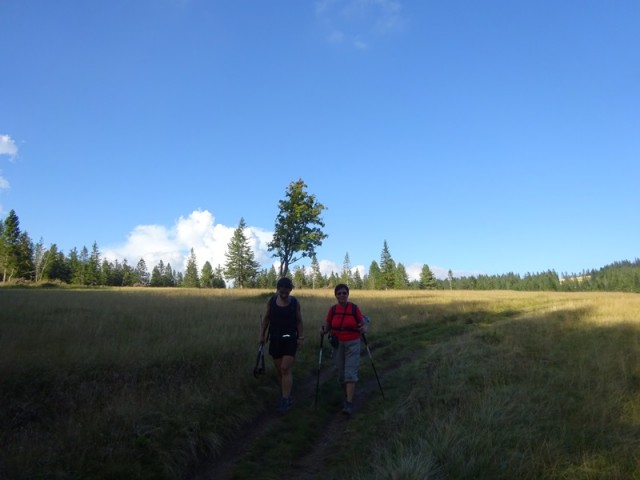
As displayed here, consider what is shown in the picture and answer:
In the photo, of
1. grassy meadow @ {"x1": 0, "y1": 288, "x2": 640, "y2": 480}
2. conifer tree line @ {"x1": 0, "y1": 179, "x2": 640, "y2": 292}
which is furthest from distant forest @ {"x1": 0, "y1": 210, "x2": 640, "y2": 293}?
grassy meadow @ {"x1": 0, "y1": 288, "x2": 640, "y2": 480}

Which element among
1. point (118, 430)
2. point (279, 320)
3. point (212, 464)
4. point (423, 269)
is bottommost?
point (212, 464)

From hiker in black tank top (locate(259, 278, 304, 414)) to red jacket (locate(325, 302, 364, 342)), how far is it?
0.73 meters

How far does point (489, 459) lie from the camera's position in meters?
4.69

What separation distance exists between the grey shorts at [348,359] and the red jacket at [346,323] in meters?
0.12

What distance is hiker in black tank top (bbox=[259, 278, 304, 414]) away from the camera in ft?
A: 25.1

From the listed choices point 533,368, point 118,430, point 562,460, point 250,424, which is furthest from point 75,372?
point 533,368

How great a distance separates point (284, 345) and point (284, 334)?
21 centimetres

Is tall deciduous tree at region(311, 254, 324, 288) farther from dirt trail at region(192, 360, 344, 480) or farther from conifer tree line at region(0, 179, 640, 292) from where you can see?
dirt trail at region(192, 360, 344, 480)

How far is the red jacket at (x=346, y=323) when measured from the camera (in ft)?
26.7

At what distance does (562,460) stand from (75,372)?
26.0 feet

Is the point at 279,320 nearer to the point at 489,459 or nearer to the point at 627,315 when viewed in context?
the point at 489,459

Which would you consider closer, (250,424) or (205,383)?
(250,424)

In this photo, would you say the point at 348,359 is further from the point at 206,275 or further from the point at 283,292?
the point at 206,275

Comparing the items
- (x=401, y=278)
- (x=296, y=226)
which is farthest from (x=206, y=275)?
(x=296, y=226)
